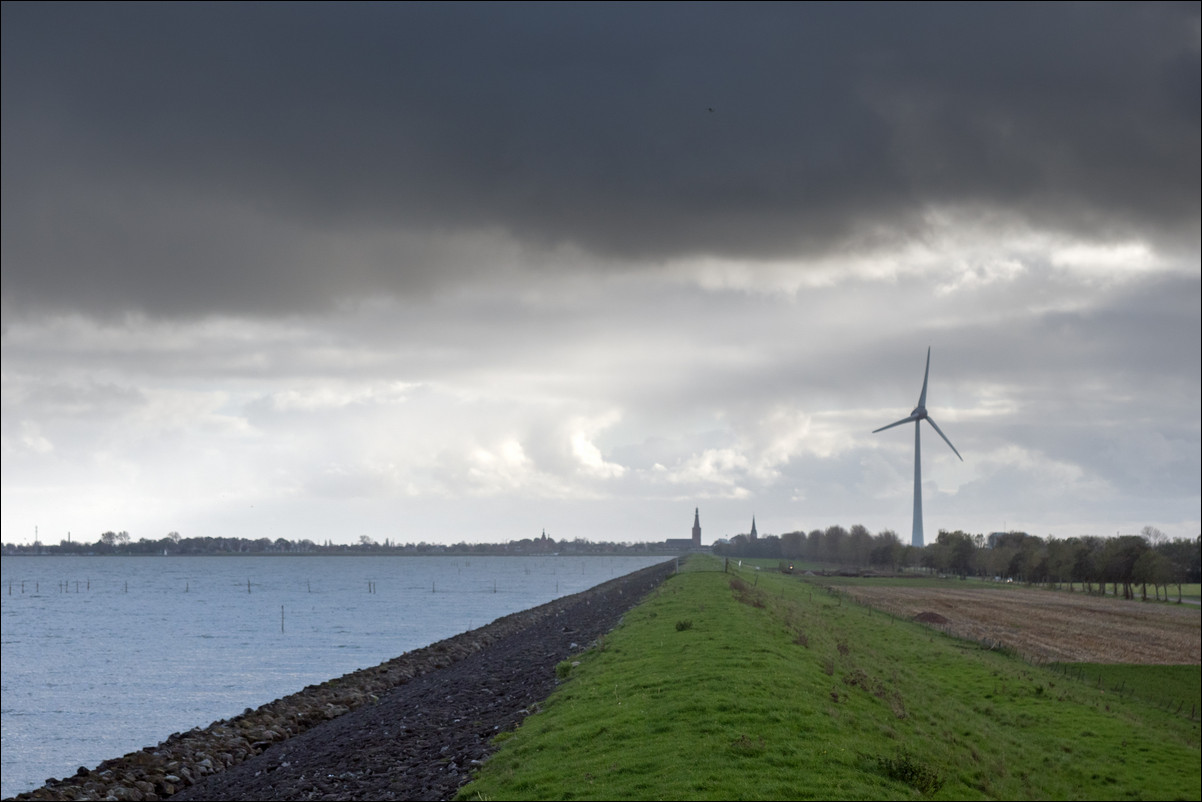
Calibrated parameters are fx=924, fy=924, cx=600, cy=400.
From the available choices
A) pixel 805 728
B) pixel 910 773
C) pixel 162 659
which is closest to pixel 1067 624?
pixel 805 728

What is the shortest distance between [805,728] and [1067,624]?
88.7 m

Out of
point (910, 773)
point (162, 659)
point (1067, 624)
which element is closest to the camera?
point (910, 773)

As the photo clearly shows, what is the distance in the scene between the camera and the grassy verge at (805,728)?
70.5 ft

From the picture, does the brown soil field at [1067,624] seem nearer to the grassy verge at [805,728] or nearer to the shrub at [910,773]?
the grassy verge at [805,728]

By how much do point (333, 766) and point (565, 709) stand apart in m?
7.91

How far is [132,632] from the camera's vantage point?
387ft

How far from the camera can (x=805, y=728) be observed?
24.8 metres

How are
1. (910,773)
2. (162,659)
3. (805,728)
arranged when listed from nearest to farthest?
(910,773)
(805,728)
(162,659)

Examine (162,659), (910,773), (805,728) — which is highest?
(805,728)

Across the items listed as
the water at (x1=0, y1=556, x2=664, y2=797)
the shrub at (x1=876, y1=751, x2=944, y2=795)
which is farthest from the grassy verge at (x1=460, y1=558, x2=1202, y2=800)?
the water at (x1=0, y1=556, x2=664, y2=797)

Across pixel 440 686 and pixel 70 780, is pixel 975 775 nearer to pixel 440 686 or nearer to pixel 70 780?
pixel 440 686

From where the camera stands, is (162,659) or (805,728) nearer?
(805,728)

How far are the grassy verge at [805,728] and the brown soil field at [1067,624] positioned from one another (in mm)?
21673

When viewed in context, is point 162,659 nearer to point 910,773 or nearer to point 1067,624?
point 910,773
